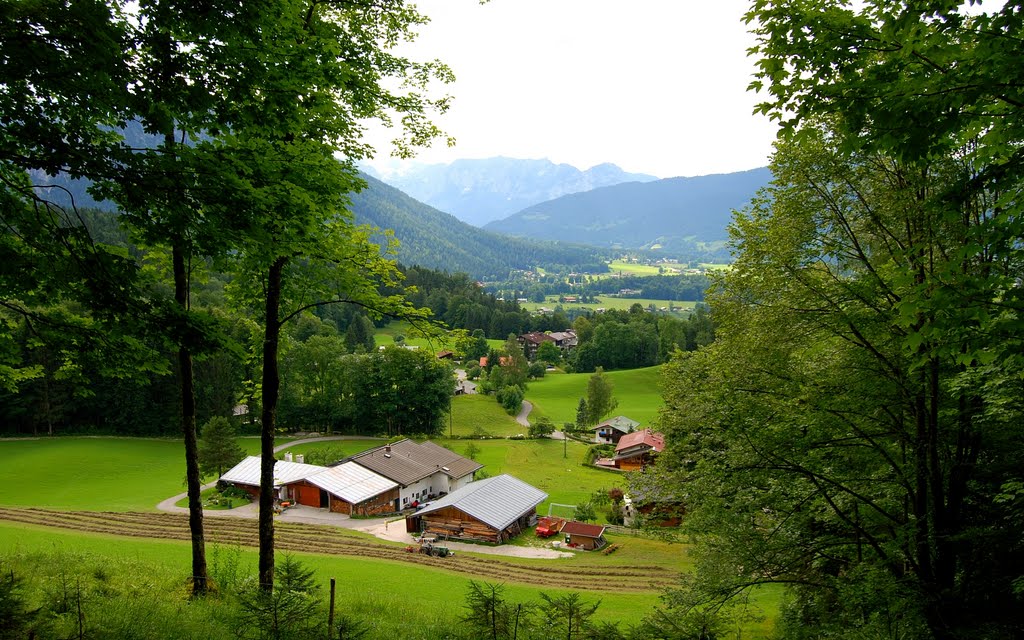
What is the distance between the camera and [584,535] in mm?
32688

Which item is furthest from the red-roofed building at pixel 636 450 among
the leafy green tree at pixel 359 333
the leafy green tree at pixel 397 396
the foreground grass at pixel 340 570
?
the leafy green tree at pixel 359 333

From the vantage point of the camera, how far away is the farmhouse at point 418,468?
42.0 metres

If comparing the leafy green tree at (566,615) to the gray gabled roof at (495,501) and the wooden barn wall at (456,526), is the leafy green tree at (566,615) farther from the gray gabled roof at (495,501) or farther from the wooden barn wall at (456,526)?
the wooden barn wall at (456,526)

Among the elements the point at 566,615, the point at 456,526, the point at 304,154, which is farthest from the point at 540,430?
the point at 304,154

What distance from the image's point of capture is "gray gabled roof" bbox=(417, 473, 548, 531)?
34.2m

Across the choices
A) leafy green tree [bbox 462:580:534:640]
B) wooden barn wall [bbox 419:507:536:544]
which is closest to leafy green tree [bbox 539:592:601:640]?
leafy green tree [bbox 462:580:534:640]

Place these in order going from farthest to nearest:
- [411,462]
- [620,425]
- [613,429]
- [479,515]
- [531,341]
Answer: [531,341] < [613,429] < [620,425] < [411,462] < [479,515]

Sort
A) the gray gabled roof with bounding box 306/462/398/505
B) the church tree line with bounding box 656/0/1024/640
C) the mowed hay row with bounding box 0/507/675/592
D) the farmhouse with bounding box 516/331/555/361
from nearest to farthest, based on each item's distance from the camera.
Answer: the church tree line with bounding box 656/0/1024/640 < the mowed hay row with bounding box 0/507/675/592 < the gray gabled roof with bounding box 306/462/398/505 < the farmhouse with bounding box 516/331/555/361

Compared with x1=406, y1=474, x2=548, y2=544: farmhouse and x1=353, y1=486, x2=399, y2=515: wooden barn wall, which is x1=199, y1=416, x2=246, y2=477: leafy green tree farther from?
x1=406, y1=474, x2=548, y2=544: farmhouse

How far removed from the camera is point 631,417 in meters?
72.9

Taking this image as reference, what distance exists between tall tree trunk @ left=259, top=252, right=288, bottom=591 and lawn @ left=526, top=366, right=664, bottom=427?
198ft

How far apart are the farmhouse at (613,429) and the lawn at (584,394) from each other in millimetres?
2600

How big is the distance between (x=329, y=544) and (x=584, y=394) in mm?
59099

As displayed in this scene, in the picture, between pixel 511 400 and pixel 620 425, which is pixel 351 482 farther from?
pixel 511 400
